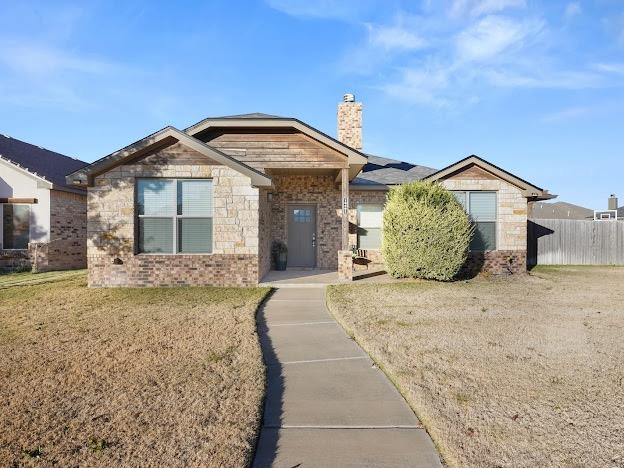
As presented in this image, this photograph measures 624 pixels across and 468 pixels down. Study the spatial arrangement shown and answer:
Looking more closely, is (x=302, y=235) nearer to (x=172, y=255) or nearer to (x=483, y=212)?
(x=172, y=255)

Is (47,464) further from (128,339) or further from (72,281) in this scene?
(72,281)

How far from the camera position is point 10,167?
47.6 feet

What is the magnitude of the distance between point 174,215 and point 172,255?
105 centimetres

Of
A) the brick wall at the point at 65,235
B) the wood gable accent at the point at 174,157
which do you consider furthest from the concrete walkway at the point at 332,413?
the brick wall at the point at 65,235

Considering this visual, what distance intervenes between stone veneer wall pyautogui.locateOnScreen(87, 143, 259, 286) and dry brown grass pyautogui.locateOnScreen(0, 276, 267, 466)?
9.14 feet

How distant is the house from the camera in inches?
404

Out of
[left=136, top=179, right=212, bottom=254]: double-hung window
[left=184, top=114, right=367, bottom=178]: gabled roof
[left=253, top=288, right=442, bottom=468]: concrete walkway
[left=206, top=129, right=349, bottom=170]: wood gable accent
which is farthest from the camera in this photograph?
[left=206, top=129, right=349, bottom=170]: wood gable accent

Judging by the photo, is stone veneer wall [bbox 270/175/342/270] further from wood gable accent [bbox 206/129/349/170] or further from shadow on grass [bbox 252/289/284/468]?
shadow on grass [bbox 252/289/284/468]

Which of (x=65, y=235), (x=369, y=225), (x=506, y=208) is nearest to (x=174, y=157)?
(x=369, y=225)

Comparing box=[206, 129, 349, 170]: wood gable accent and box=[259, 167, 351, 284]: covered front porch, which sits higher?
box=[206, 129, 349, 170]: wood gable accent

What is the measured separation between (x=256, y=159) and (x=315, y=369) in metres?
8.61

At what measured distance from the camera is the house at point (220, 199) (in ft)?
33.7

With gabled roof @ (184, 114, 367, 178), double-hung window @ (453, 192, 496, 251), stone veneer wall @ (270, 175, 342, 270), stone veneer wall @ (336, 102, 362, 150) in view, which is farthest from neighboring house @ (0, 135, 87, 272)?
double-hung window @ (453, 192, 496, 251)

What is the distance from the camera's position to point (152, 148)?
1031 centimetres
